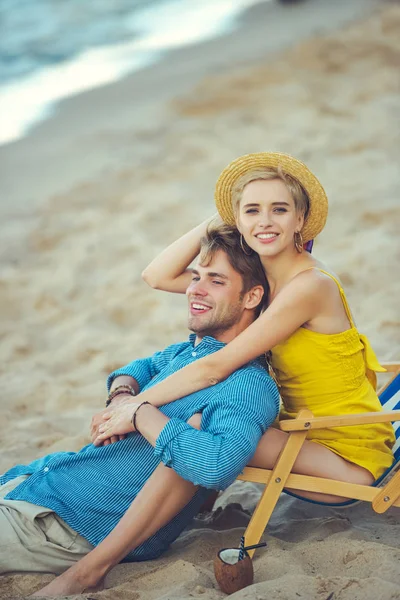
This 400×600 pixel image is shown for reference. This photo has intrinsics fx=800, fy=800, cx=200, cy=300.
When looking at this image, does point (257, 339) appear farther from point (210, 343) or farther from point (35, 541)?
point (35, 541)

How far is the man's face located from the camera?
3.34 metres

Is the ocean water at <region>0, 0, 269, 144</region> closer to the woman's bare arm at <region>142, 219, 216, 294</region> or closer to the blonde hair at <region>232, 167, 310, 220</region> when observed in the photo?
the woman's bare arm at <region>142, 219, 216, 294</region>

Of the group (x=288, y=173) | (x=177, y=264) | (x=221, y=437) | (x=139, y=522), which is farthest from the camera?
(x=177, y=264)

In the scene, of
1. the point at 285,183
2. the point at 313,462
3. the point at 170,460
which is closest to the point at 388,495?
the point at 313,462

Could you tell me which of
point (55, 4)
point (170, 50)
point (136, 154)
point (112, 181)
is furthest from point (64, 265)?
point (55, 4)

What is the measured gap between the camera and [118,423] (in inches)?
127

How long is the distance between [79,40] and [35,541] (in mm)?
14992

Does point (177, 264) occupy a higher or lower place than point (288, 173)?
lower

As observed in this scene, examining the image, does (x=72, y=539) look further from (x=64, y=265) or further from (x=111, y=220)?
(x=111, y=220)

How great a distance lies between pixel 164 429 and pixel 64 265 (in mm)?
4025

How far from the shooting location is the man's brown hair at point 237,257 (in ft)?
11.1

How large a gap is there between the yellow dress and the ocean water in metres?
7.33

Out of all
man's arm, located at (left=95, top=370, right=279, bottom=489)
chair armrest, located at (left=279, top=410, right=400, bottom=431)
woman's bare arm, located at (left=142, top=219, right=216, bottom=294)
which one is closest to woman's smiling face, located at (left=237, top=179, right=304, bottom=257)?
woman's bare arm, located at (left=142, top=219, right=216, bottom=294)

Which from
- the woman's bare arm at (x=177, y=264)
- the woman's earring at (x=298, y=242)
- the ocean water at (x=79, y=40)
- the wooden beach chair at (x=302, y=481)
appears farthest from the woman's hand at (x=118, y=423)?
the ocean water at (x=79, y=40)
